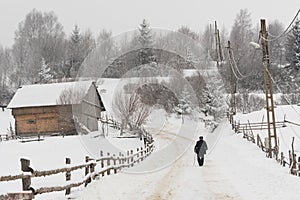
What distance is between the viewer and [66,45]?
90.2 metres

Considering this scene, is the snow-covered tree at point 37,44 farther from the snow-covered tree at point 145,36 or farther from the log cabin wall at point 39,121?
the log cabin wall at point 39,121

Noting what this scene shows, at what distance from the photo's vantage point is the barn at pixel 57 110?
4578 centimetres

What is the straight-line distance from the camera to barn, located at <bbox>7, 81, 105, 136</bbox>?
45781 millimetres

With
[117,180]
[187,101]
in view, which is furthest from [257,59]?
[117,180]

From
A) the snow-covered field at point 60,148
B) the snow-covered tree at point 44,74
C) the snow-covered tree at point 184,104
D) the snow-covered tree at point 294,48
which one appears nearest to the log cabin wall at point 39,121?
the snow-covered field at point 60,148

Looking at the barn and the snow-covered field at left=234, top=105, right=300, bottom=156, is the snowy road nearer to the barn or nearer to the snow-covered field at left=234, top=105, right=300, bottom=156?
the snow-covered field at left=234, top=105, right=300, bottom=156

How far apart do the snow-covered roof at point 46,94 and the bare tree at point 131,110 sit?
4.35m

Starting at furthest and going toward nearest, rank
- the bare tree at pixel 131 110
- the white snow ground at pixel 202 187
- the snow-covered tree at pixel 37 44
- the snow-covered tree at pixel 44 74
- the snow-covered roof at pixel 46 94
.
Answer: the snow-covered tree at pixel 37 44
the snow-covered tree at pixel 44 74
the snow-covered roof at pixel 46 94
the bare tree at pixel 131 110
the white snow ground at pixel 202 187

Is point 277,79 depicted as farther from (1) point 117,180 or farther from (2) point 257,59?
(1) point 117,180

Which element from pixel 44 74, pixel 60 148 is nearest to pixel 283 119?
pixel 60 148

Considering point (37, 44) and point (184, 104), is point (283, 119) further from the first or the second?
point (37, 44)

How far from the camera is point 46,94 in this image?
49188mm

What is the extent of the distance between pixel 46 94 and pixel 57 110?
3690mm

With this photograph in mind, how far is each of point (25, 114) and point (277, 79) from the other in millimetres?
42279
